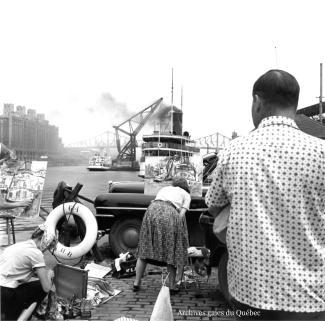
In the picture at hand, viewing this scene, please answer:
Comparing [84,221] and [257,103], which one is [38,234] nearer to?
[84,221]

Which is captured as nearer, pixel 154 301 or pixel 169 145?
pixel 154 301

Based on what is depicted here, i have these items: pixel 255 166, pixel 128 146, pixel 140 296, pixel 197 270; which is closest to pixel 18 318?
pixel 140 296

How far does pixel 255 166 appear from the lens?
1938 millimetres

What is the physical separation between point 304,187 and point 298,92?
457mm

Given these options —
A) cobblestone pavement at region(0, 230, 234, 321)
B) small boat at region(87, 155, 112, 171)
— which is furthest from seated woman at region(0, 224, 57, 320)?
small boat at region(87, 155, 112, 171)

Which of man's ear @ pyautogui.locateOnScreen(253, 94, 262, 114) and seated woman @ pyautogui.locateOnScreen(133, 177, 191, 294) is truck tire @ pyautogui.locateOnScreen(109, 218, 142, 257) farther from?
man's ear @ pyautogui.locateOnScreen(253, 94, 262, 114)

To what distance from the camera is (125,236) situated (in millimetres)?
7938

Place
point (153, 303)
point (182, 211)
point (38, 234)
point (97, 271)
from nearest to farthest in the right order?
point (38, 234) < point (153, 303) < point (182, 211) < point (97, 271)

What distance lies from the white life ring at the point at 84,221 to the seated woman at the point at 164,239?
4.04 feet

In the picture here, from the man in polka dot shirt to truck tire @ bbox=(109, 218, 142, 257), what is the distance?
6.06m

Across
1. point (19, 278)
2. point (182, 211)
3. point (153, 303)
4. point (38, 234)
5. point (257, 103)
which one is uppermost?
point (257, 103)

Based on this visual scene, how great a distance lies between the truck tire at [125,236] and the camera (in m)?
7.93

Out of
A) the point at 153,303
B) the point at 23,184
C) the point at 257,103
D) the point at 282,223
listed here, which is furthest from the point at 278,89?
the point at 23,184

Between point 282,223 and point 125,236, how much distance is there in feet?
20.5
